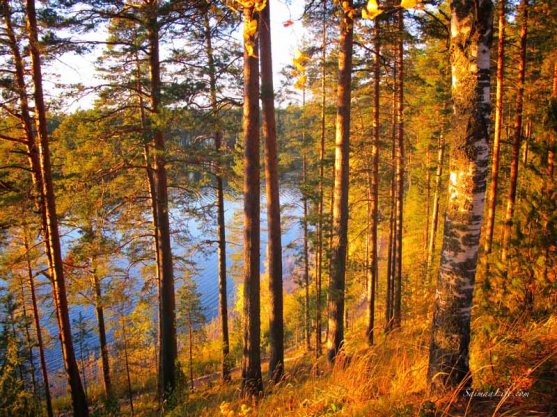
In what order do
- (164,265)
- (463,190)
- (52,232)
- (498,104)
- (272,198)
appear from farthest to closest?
(498,104), (164,265), (52,232), (272,198), (463,190)

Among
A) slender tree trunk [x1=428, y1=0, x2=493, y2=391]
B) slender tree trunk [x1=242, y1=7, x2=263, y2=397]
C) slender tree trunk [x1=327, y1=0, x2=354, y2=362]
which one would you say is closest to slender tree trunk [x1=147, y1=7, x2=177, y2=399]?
slender tree trunk [x1=242, y1=7, x2=263, y2=397]

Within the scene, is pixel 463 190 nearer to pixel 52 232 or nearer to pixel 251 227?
pixel 251 227

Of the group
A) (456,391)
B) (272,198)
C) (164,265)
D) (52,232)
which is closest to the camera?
(456,391)

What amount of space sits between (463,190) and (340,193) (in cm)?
394

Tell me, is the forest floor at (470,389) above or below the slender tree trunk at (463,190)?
below

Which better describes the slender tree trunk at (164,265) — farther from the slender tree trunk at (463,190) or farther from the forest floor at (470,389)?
the slender tree trunk at (463,190)

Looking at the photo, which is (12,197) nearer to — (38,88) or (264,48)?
(38,88)

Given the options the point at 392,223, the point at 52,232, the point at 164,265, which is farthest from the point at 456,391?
the point at 392,223

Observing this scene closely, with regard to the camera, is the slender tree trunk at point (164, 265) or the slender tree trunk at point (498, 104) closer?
the slender tree trunk at point (164, 265)

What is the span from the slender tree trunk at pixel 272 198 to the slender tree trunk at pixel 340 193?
1139 mm

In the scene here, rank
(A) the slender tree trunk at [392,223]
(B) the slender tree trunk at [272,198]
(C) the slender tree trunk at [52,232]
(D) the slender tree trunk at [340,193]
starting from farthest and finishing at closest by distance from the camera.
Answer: (A) the slender tree trunk at [392,223] < (C) the slender tree trunk at [52,232] < (D) the slender tree trunk at [340,193] < (B) the slender tree trunk at [272,198]

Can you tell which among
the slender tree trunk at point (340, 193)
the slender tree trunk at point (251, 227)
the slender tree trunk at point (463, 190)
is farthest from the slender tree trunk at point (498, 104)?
the slender tree trunk at point (463, 190)

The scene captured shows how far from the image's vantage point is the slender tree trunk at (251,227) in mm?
5637

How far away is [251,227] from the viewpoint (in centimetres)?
593
